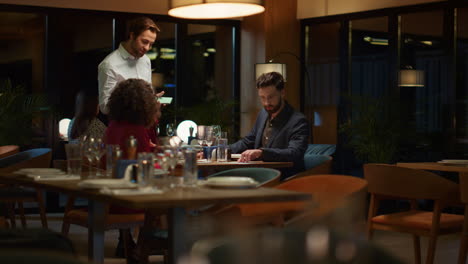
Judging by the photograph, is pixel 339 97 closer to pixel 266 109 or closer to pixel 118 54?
pixel 266 109

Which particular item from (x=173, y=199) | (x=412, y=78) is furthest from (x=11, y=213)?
(x=412, y=78)

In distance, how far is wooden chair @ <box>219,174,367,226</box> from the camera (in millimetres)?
3396

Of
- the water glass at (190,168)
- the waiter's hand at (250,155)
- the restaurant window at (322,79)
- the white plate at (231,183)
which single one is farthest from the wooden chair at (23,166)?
the restaurant window at (322,79)

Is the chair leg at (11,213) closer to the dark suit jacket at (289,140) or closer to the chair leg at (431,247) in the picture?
the dark suit jacket at (289,140)

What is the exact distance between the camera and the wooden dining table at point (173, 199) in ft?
9.18

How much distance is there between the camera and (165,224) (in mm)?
4059

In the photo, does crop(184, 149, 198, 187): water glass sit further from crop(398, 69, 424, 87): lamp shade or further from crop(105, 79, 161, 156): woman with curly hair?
crop(398, 69, 424, 87): lamp shade

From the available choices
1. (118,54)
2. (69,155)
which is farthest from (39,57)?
(69,155)

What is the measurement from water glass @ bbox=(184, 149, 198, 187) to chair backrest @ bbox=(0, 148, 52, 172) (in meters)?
3.12

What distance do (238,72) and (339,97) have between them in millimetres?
1608

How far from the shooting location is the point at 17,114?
839 centimetres

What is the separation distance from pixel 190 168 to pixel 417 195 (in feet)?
6.65

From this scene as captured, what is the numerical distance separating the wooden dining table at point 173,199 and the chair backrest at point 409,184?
6.12 ft

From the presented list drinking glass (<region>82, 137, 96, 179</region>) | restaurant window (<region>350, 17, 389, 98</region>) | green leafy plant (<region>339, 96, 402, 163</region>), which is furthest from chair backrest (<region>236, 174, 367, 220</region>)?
restaurant window (<region>350, 17, 389, 98</region>)
